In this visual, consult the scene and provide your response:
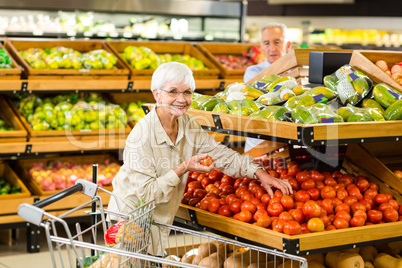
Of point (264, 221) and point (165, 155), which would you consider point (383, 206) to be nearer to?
point (264, 221)

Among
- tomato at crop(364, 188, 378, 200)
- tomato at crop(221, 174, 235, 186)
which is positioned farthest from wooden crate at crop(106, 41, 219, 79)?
tomato at crop(364, 188, 378, 200)

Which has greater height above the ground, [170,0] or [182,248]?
[170,0]

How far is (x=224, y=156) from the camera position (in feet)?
8.95

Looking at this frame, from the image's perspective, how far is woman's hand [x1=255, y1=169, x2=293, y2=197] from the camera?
2541mm

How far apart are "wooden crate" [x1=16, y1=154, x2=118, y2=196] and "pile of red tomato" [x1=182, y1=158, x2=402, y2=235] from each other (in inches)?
93.8

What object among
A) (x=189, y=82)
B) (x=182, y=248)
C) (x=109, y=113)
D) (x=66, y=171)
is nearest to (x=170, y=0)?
(x=109, y=113)

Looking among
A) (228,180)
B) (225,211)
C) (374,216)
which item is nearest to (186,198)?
(228,180)

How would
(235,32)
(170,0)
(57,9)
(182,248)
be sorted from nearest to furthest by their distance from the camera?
1. (182,248)
2. (57,9)
3. (170,0)
4. (235,32)

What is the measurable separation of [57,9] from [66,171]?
93.5 inches

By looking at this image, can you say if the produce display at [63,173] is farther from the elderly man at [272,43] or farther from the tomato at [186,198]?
the tomato at [186,198]

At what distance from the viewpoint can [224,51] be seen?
6438 mm

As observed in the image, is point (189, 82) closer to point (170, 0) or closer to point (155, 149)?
point (155, 149)

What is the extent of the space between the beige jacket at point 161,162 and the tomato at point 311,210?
0.36 meters

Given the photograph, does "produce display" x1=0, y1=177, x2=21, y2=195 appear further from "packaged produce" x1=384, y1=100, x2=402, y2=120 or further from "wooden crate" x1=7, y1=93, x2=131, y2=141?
"packaged produce" x1=384, y1=100, x2=402, y2=120
